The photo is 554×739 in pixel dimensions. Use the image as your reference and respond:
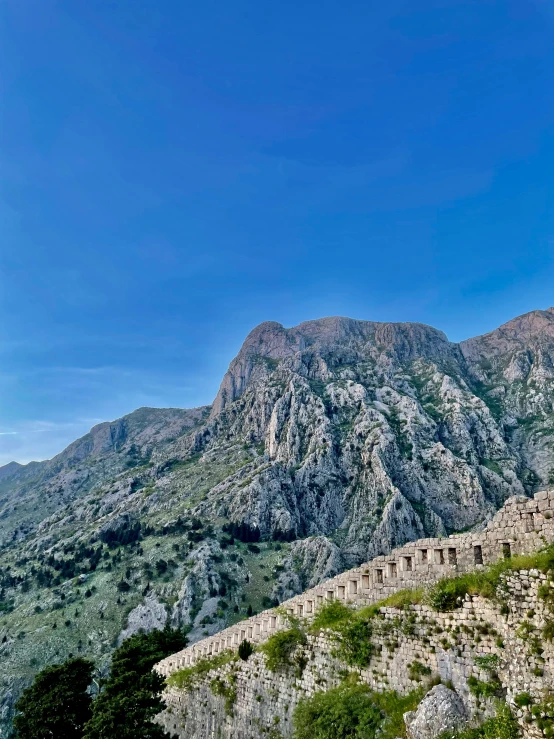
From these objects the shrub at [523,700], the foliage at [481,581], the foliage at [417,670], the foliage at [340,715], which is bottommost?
the foliage at [340,715]

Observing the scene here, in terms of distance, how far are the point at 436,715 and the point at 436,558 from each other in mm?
3487

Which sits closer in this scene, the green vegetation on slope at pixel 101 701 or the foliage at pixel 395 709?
the foliage at pixel 395 709

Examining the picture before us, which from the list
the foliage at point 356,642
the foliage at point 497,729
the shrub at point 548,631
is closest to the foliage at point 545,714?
the foliage at point 497,729

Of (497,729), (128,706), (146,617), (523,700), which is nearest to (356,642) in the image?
(497,729)

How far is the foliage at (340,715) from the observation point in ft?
39.1

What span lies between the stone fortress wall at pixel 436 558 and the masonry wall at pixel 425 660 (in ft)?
2.62

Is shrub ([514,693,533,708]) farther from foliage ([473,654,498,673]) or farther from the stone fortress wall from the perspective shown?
the stone fortress wall

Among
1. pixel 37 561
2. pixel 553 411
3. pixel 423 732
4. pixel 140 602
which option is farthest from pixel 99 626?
pixel 553 411

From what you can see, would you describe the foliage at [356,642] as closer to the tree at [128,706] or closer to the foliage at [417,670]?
the foliage at [417,670]

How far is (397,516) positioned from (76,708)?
3993 inches

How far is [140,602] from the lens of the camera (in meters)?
95.8

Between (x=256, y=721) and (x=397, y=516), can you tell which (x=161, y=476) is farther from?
(x=256, y=721)

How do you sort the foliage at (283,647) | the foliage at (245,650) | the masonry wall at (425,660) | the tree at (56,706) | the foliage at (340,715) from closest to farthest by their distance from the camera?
the masonry wall at (425,660) → the foliage at (340,715) → the foliage at (283,647) → the foliage at (245,650) → the tree at (56,706)

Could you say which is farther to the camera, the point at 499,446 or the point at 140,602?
the point at 499,446
